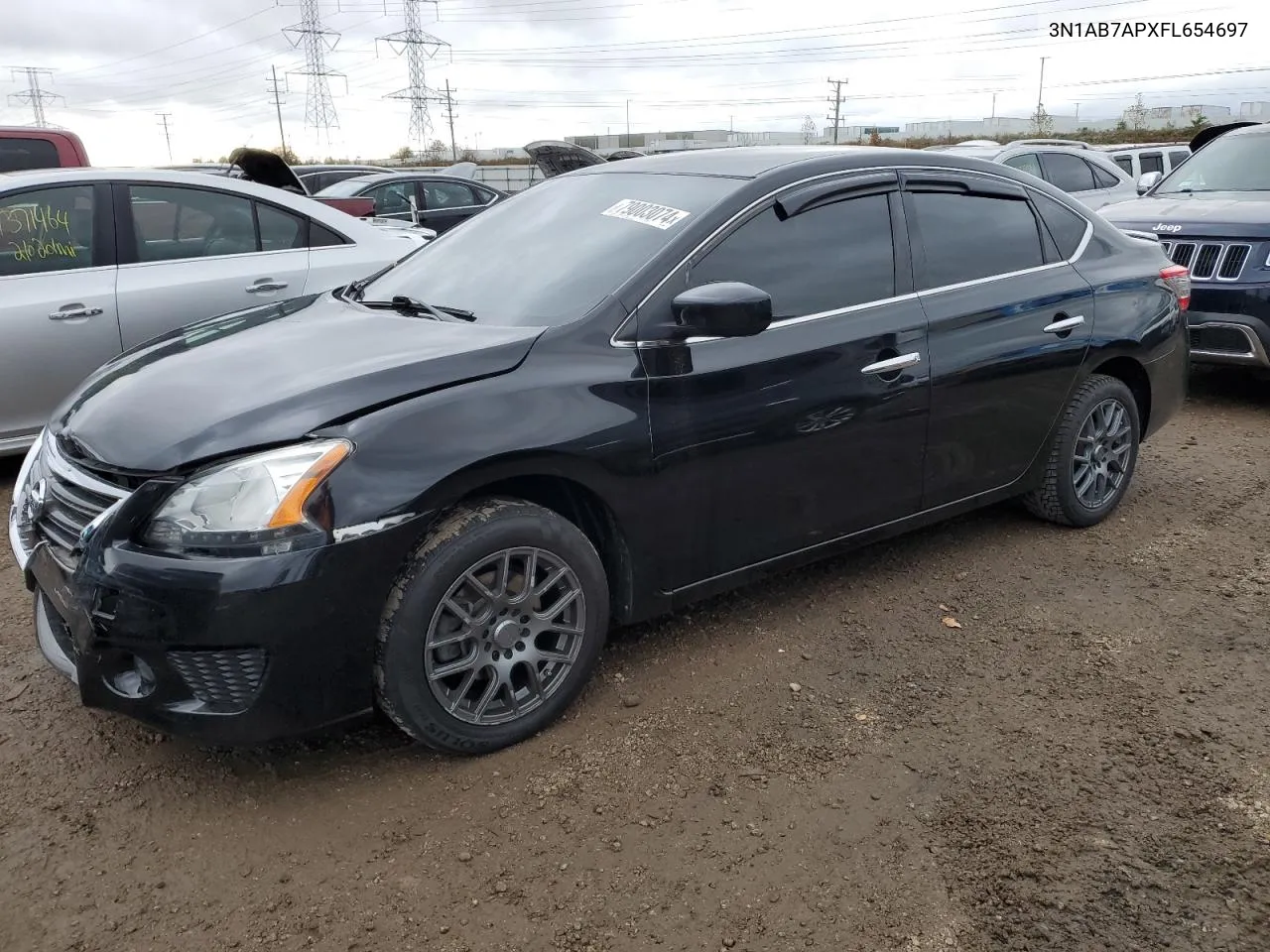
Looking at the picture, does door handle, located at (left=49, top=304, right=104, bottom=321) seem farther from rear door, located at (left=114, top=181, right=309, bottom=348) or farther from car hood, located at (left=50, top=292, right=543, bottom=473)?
car hood, located at (left=50, top=292, right=543, bottom=473)

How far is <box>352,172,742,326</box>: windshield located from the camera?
10.7 feet

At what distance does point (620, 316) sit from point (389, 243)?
3409mm

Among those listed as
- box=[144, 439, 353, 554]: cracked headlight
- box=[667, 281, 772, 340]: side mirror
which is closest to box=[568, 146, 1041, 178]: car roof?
box=[667, 281, 772, 340]: side mirror

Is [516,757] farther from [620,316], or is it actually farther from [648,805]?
[620,316]

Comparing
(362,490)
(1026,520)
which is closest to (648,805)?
(362,490)

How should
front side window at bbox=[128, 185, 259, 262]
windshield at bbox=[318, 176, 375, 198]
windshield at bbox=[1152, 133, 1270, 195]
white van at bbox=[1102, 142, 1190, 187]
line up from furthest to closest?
white van at bbox=[1102, 142, 1190, 187] < windshield at bbox=[318, 176, 375, 198] < windshield at bbox=[1152, 133, 1270, 195] < front side window at bbox=[128, 185, 259, 262]

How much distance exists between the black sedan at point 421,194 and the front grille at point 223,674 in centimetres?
997

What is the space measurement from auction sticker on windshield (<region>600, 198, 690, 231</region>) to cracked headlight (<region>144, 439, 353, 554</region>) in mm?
1412

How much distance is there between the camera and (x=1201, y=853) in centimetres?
253

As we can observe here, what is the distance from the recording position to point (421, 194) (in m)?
12.9

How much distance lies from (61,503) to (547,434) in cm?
133

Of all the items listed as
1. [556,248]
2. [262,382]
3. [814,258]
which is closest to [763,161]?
[814,258]

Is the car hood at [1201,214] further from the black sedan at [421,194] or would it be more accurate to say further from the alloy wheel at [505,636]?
the black sedan at [421,194]

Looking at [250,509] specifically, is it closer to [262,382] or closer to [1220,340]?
[262,382]
